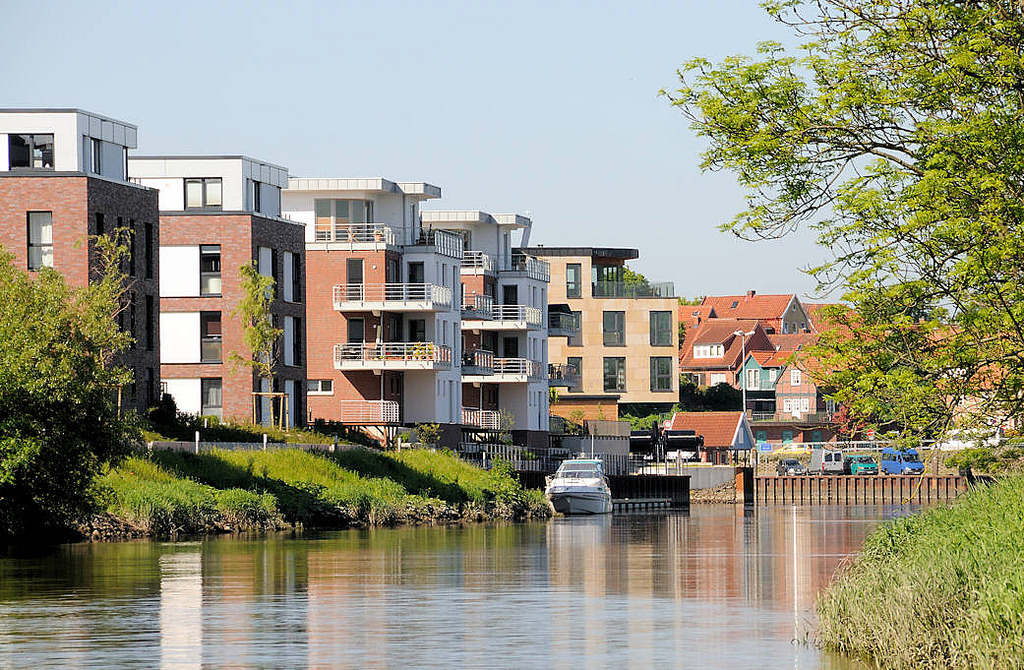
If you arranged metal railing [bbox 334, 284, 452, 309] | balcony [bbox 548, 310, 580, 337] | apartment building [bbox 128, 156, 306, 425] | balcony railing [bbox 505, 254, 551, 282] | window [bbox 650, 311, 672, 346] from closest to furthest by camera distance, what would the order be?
1. apartment building [bbox 128, 156, 306, 425]
2. metal railing [bbox 334, 284, 452, 309]
3. balcony railing [bbox 505, 254, 551, 282]
4. balcony [bbox 548, 310, 580, 337]
5. window [bbox 650, 311, 672, 346]

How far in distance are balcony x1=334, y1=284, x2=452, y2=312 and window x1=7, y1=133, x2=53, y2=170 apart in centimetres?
2288

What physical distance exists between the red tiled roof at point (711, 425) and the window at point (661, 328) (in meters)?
6.62

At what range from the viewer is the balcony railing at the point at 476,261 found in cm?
10400

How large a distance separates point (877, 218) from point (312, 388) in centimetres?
6279

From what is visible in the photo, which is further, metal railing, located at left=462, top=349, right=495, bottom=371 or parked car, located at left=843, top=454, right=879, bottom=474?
parked car, located at left=843, top=454, right=879, bottom=474

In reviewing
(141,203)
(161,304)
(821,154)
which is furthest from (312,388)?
(821,154)

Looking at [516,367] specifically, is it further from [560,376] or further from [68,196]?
[68,196]

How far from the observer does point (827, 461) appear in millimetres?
125750

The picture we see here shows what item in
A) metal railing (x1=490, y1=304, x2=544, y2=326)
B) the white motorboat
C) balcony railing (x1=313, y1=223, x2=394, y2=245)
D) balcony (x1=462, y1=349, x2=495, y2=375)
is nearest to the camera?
the white motorboat

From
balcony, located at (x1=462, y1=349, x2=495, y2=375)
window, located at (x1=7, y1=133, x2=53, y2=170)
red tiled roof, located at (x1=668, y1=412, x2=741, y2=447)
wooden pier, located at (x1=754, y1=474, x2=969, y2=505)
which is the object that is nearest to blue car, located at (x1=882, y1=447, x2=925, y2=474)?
wooden pier, located at (x1=754, y1=474, x2=969, y2=505)

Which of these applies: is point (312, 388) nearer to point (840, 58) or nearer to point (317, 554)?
point (317, 554)

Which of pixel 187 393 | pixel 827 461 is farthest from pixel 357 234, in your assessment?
pixel 827 461

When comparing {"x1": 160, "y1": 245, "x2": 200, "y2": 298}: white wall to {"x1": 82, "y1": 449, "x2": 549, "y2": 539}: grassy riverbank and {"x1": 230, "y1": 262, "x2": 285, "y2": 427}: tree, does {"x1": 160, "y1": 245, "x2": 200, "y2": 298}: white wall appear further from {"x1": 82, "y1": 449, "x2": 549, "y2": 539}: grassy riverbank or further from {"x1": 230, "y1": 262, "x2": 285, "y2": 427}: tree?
{"x1": 82, "y1": 449, "x2": 549, "y2": 539}: grassy riverbank

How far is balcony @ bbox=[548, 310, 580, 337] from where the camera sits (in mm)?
115188
